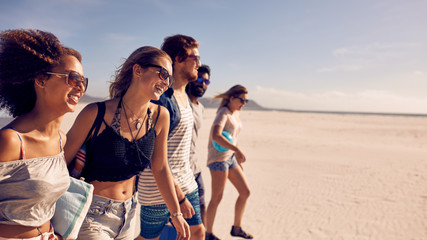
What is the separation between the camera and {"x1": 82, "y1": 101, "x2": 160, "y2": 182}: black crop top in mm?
1671

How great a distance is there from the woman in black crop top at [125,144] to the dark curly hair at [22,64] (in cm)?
33

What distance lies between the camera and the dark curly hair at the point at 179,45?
2.63 m

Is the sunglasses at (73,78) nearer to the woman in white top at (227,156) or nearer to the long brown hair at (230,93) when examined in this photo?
the woman in white top at (227,156)

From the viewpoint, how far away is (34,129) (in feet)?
4.28

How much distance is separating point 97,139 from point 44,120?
364 millimetres

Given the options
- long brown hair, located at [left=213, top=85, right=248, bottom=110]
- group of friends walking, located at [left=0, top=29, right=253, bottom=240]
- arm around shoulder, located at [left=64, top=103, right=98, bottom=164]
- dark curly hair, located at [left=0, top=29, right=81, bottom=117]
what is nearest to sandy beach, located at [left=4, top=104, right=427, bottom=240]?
group of friends walking, located at [left=0, top=29, right=253, bottom=240]

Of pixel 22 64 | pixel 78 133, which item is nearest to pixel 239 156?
pixel 78 133

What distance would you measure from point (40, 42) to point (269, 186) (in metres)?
6.96

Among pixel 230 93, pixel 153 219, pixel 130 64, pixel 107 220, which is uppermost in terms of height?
pixel 230 93

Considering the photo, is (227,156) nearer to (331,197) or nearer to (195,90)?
(195,90)

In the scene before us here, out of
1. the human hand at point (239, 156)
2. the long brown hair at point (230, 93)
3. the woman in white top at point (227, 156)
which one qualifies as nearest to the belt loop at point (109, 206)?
the woman in white top at point (227, 156)

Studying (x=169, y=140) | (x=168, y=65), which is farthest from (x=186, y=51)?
(x=169, y=140)

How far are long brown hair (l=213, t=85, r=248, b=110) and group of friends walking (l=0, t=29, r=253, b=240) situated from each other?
1.51 meters

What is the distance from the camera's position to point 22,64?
1297mm
